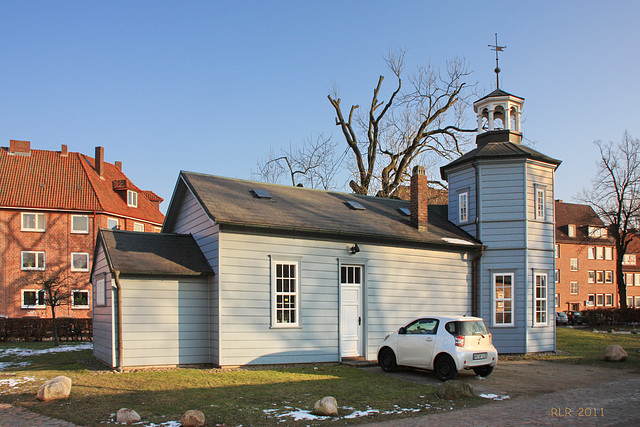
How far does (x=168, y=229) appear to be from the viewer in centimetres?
1802

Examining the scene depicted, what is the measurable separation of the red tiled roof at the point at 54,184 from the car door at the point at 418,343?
94.5 ft

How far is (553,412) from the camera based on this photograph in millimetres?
9258

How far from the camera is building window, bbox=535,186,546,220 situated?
61.6 ft

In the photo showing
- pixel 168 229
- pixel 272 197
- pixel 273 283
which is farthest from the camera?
pixel 168 229

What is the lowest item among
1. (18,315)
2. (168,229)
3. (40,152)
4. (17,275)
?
(18,315)

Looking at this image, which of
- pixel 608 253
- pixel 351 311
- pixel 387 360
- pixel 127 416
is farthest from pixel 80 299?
pixel 608 253

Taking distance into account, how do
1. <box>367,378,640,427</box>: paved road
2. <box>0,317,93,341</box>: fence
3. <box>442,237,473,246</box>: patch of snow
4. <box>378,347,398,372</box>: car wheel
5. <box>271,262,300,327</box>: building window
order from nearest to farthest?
<box>367,378,640,427</box>: paved road, <box>378,347,398,372</box>: car wheel, <box>271,262,300,327</box>: building window, <box>442,237,473,246</box>: patch of snow, <box>0,317,93,341</box>: fence

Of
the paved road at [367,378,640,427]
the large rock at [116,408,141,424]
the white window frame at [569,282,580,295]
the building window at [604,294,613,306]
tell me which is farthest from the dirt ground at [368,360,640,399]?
the building window at [604,294,613,306]

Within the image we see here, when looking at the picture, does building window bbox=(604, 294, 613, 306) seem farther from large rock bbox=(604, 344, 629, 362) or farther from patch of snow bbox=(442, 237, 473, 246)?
patch of snow bbox=(442, 237, 473, 246)

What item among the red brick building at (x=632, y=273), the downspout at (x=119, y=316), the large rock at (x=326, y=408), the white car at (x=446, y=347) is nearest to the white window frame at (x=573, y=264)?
the red brick building at (x=632, y=273)

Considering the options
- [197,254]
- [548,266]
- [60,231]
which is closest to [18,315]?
[60,231]

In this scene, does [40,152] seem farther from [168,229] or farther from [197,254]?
[197,254]

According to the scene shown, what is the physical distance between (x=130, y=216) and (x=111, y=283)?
28.2m

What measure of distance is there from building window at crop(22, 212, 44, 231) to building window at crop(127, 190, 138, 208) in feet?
23.5
